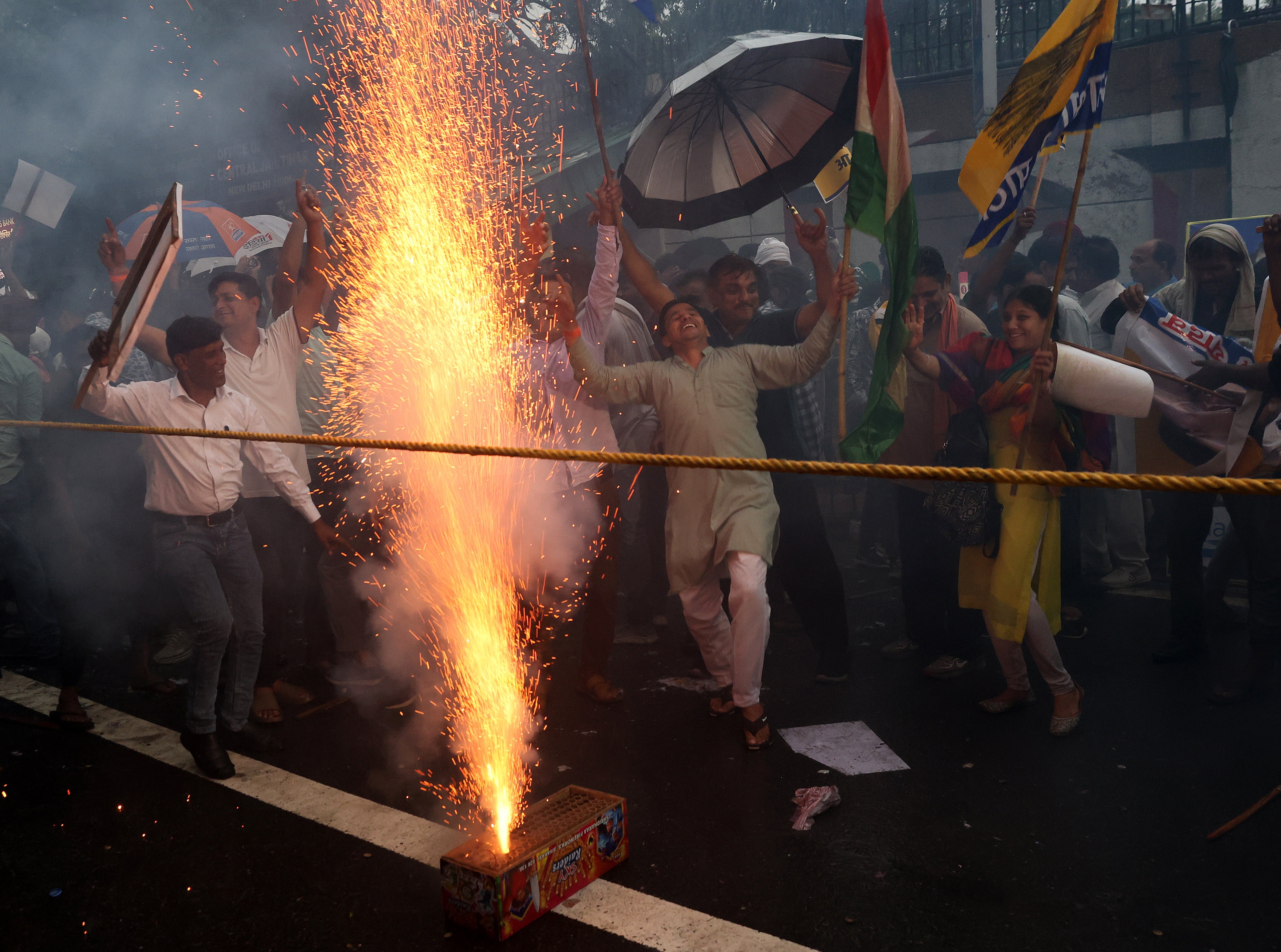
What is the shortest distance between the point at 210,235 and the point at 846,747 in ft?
21.7

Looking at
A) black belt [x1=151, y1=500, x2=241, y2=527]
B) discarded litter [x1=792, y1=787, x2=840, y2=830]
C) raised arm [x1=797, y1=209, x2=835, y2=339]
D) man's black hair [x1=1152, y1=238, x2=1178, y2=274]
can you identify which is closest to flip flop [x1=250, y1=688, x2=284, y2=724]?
black belt [x1=151, y1=500, x2=241, y2=527]

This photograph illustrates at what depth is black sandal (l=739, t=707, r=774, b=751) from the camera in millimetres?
4055

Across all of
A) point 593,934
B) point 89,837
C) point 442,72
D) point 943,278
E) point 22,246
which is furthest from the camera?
point 22,246

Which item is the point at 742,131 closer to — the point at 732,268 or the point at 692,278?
the point at 732,268

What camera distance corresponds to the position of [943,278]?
17.3 feet

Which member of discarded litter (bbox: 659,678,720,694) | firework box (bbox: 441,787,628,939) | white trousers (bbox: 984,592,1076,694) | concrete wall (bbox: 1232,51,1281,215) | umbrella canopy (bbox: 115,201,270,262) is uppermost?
concrete wall (bbox: 1232,51,1281,215)

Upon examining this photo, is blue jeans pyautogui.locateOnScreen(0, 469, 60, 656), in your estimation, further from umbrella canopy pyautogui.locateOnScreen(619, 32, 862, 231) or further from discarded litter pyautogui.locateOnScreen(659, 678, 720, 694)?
umbrella canopy pyautogui.locateOnScreen(619, 32, 862, 231)

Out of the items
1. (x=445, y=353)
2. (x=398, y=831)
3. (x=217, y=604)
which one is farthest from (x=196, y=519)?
(x=398, y=831)

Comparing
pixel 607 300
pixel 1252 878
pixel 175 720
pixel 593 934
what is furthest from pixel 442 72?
pixel 1252 878

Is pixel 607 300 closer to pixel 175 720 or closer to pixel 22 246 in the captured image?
pixel 175 720

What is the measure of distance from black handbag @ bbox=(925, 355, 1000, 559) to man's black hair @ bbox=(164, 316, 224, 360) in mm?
3301

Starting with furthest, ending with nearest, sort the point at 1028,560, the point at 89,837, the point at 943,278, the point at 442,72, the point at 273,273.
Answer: the point at 273,273 → the point at 442,72 → the point at 943,278 → the point at 1028,560 → the point at 89,837

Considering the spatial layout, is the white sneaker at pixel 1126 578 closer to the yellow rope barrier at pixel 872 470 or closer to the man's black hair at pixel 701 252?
the yellow rope barrier at pixel 872 470

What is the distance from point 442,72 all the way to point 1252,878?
5452mm
